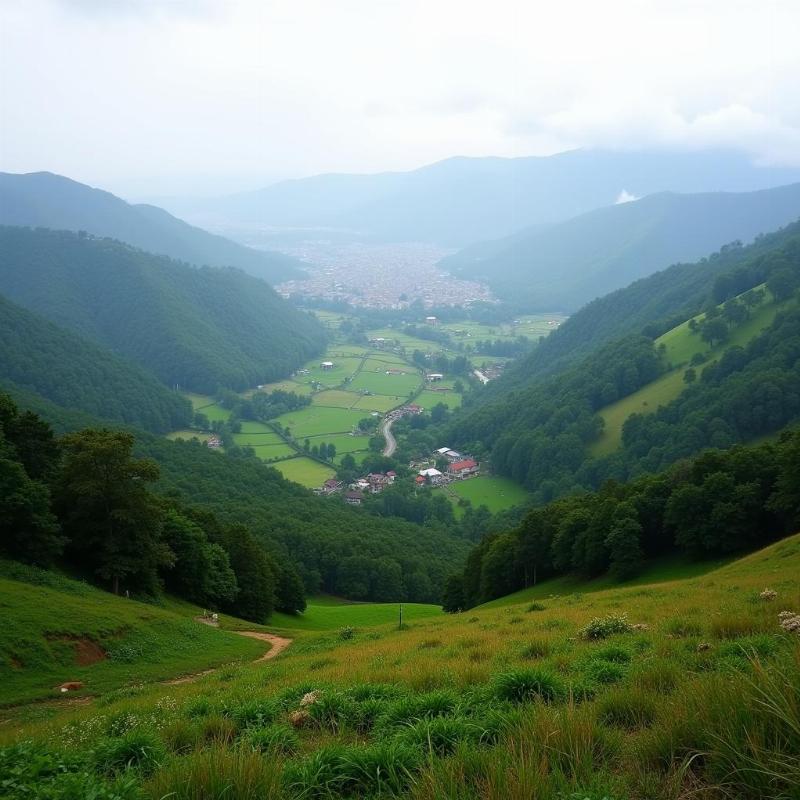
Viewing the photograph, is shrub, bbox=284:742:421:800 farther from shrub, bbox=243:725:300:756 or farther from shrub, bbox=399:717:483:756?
shrub, bbox=243:725:300:756

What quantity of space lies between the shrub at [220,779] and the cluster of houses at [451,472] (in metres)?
107

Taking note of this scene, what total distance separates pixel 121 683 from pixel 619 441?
9091 cm

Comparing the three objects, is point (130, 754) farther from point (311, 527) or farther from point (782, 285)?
point (782, 285)

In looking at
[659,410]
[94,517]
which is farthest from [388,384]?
[94,517]

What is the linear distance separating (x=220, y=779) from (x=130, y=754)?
2612 mm

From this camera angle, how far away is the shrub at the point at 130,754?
19.4 ft

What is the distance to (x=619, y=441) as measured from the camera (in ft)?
316

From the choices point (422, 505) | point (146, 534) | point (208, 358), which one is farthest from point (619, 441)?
point (208, 358)

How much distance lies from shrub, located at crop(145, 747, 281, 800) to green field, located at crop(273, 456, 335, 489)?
103589mm

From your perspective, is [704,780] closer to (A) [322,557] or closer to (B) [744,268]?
(A) [322,557]

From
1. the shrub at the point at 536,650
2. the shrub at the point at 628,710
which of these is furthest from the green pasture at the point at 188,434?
the shrub at the point at 628,710

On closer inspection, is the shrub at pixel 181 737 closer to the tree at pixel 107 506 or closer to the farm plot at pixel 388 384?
the tree at pixel 107 506

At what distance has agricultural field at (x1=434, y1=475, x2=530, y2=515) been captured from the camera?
325 feet

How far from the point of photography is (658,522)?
37062mm
